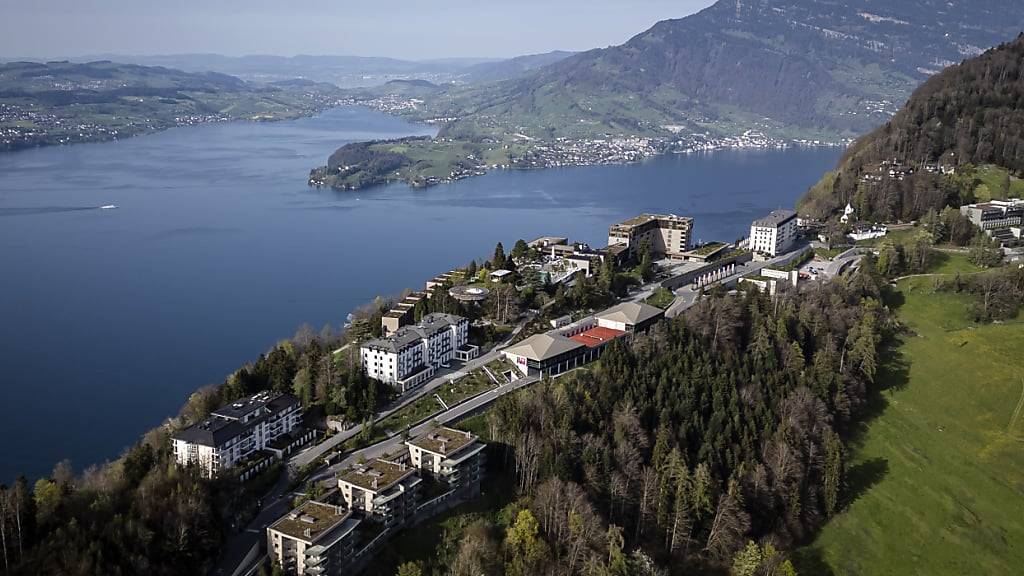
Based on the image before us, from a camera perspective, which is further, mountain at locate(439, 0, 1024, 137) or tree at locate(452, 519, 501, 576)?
mountain at locate(439, 0, 1024, 137)

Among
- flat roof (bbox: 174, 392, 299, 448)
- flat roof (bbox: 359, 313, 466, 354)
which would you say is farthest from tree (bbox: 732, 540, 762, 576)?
flat roof (bbox: 174, 392, 299, 448)

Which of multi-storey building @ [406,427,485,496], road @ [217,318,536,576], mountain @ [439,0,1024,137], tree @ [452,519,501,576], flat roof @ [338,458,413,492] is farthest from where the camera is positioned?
mountain @ [439,0,1024,137]

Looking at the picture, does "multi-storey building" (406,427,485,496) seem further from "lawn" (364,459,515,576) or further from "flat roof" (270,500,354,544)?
"flat roof" (270,500,354,544)

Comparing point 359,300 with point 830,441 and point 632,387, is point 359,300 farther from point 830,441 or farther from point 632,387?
point 830,441

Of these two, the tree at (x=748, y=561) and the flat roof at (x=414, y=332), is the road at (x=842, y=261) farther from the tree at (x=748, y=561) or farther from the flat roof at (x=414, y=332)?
the tree at (x=748, y=561)

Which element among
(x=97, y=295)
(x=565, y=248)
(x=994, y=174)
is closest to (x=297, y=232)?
(x=97, y=295)
